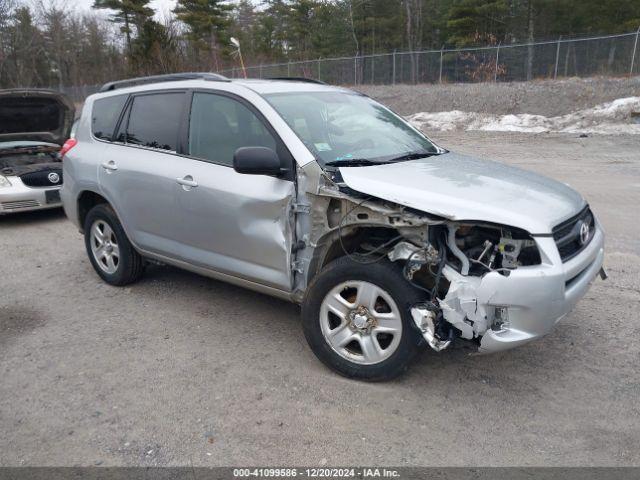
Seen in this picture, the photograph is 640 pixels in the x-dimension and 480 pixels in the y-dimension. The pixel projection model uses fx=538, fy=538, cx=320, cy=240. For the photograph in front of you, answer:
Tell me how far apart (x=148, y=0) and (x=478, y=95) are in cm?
3584

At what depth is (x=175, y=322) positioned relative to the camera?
4410 millimetres

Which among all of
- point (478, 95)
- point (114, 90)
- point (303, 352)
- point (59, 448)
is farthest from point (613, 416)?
point (478, 95)

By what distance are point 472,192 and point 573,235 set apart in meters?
0.67

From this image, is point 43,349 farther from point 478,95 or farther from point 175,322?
point 478,95

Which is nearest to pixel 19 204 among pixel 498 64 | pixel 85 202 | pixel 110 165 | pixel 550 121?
pixel 85 202

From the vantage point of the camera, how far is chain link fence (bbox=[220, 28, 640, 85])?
2262cm

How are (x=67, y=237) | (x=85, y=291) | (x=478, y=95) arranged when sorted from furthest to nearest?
(x=478, y=95)
(x=67, y=237)
(x=85, y=291)

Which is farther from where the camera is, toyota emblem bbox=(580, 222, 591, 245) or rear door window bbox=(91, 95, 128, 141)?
rear door window bbox=(91, 95, 128, 141)

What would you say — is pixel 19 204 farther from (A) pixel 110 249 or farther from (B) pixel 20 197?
(A) pixel 110 249

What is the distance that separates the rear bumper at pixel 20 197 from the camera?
25.1 ft

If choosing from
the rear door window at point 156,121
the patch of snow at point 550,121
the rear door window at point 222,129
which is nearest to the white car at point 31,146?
the rear door window at point 156,121

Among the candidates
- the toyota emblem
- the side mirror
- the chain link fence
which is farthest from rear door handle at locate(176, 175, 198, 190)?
the chain link fence

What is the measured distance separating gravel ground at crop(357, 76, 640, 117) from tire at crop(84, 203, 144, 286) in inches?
787

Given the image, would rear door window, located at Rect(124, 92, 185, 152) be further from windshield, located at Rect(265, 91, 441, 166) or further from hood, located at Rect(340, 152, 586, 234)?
hood, located at Rect(340, 152, 586, 234)
